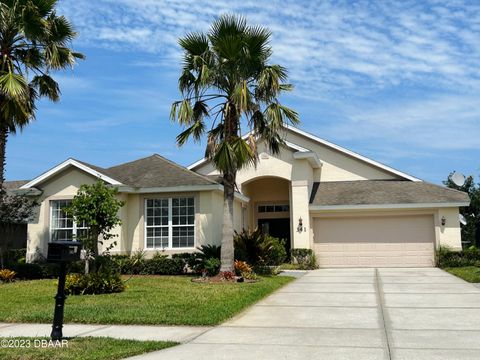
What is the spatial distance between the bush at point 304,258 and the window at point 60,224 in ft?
30.3

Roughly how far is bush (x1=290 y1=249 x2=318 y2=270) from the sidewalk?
537 inches

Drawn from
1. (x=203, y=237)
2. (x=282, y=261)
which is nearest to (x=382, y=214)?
(x=282, y=261)

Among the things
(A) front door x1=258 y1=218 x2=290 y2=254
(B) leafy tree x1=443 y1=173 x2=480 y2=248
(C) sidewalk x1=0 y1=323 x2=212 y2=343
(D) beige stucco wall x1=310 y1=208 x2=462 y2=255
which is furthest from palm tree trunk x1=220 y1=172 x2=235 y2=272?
(B) leafy tree x1=443 y1=173 x2=480 y2=248

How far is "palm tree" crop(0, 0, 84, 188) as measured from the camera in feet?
50.5

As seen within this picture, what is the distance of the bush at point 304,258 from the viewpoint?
21.9 meters

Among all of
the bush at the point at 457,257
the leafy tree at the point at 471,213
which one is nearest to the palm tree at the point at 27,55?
the bush at the point at 457,257

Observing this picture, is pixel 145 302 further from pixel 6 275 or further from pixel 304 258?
pixel 304 258

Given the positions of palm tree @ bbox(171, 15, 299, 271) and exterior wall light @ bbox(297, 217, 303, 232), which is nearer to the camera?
palm tree @ bbox(171, 15, 299, 271)

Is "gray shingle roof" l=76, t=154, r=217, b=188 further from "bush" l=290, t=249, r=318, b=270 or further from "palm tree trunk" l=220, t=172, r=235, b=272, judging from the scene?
"bush" l=290, t=249, r=318, b=270

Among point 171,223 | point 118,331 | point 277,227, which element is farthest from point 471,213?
point 118,331

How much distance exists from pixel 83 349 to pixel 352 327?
447cm

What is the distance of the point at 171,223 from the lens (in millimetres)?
19391

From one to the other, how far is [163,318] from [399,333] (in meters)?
4.15

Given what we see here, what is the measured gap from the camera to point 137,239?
19.4m
